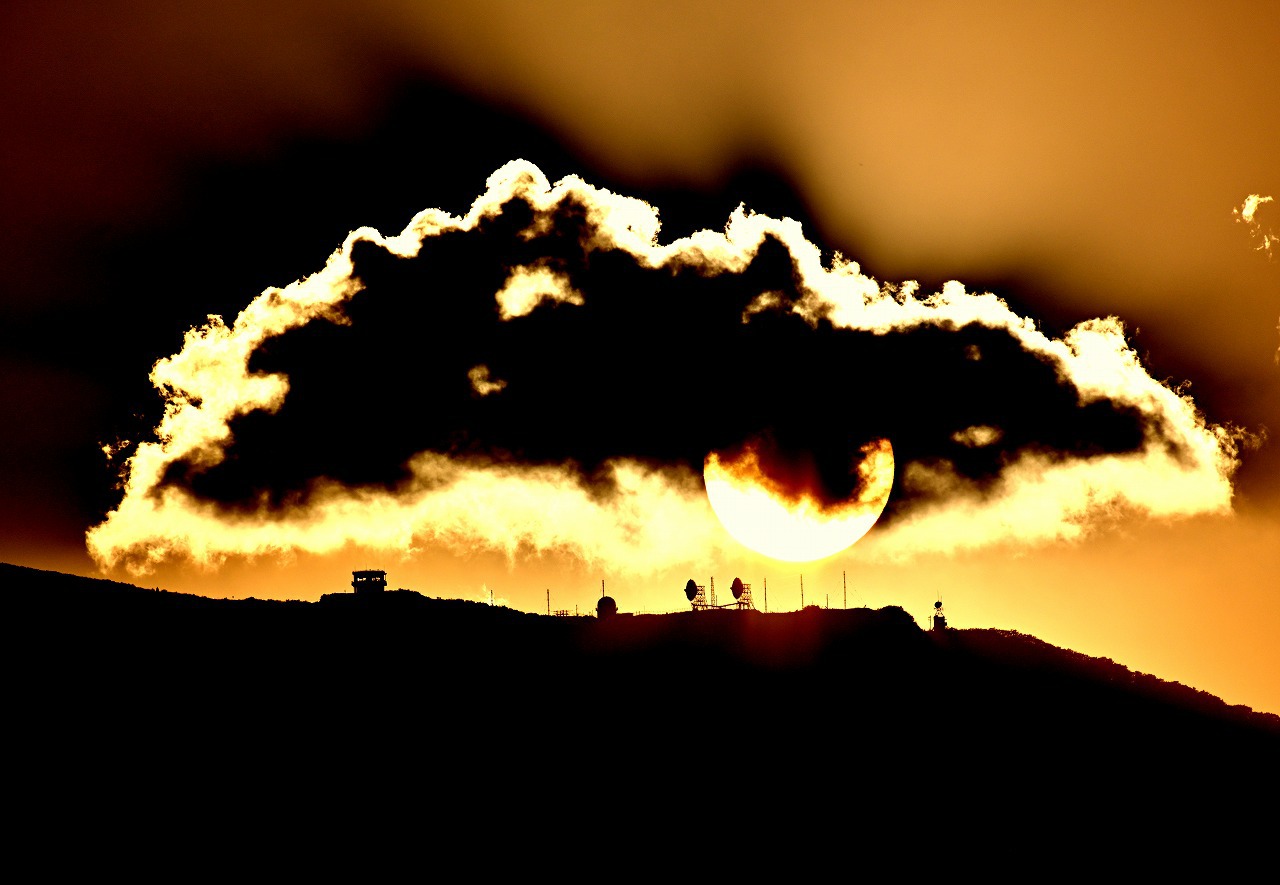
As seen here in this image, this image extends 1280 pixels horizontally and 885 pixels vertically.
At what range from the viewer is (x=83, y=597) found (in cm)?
5909

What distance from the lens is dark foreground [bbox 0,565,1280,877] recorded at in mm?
43312

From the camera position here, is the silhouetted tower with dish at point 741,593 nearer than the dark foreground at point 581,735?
No

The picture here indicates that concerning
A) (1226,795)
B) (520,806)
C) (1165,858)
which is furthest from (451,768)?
(1226,795)

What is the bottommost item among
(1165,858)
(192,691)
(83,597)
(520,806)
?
(1165,858)

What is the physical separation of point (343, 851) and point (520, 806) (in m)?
9.02

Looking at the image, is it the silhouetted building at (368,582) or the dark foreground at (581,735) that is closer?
the dark foreground at (581,735)

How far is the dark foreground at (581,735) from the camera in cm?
4331

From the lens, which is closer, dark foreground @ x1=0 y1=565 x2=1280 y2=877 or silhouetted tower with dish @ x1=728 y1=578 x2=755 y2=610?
dark foreground @ x1=0 y1=565 x2=1280 y2=877

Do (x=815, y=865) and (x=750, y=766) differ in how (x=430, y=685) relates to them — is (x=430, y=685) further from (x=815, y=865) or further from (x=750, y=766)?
(x=815, y=865)

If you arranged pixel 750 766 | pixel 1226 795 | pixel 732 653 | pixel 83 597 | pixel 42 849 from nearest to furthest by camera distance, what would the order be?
1. pixel 42 849
2. pixel 750 766
3. pixel 83 597
4. pixel 1226 795
5. pixel 732 653

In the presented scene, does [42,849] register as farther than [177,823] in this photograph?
No

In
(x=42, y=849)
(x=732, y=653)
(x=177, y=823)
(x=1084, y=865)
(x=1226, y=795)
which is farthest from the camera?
(x=732, y=653)

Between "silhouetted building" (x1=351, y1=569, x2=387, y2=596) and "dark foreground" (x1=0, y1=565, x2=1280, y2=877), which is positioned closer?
"dark foreground" (x1=0, y1=565, x2=1280, y2=877)

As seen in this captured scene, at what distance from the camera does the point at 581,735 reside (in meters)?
56.4
